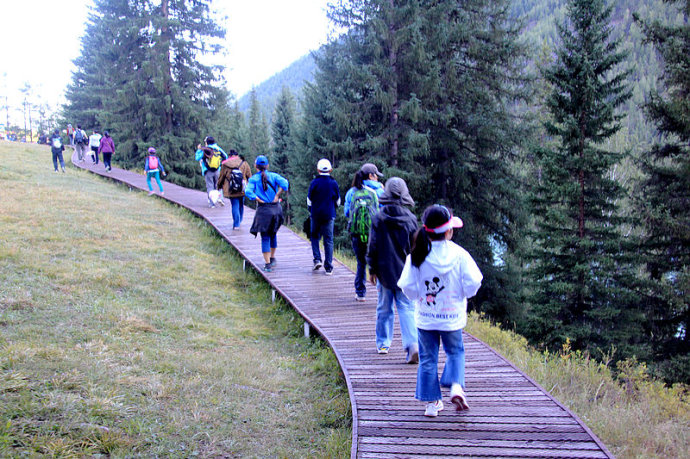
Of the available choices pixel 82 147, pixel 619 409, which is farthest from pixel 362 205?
pixel 82 147

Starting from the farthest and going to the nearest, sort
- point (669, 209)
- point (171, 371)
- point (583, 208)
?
point (583, 208) → point (669, 209) → point (171, 371)

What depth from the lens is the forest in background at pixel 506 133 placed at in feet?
47.0

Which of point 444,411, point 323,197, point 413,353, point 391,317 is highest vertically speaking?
point 323,197

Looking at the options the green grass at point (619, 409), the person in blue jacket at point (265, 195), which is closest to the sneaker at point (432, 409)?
the green grass at point (619, 409)

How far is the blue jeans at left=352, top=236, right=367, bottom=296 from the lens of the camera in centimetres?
717

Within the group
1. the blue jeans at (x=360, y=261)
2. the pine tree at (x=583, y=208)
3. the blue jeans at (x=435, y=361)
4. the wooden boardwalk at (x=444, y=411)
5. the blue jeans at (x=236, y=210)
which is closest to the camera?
the wooden boardwalk at (x=444, y=411)

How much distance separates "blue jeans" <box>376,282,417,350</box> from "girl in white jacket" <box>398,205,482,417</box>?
111 cm

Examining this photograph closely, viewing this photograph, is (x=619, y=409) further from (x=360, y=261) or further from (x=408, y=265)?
(x=360, y=261)

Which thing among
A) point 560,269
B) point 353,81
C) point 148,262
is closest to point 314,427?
point 148,262

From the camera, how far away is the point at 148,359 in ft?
18.3

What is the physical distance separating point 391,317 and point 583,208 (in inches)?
450

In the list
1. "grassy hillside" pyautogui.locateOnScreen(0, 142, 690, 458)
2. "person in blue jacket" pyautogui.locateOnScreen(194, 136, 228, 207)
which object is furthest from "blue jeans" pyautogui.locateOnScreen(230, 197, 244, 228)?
"grassy hillside" pyautogui.locateOnScreen(0, 142, 690, 458)

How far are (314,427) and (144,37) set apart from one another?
28.4m

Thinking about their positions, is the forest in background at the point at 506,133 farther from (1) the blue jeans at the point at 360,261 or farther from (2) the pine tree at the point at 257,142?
(2) the pine tree at the point at 257,142
